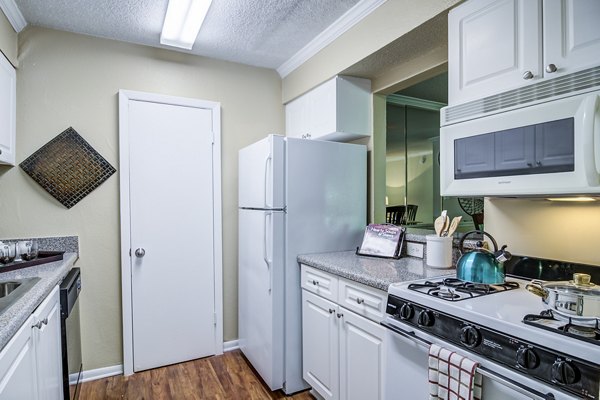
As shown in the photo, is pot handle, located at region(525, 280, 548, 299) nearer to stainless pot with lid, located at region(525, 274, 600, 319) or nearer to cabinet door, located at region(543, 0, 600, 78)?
stainless pot with lid, located at region(525, 274, 600, 319)

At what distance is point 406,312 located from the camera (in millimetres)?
1406

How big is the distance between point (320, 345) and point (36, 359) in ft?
4.67

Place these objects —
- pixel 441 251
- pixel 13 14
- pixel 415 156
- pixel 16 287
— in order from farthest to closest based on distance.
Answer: pixel 415 156, pixel 13 14, pixel 441 251, pixel 16 287

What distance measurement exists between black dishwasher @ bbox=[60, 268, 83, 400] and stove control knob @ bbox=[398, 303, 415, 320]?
1.80 m

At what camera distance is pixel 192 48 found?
275 centimetres

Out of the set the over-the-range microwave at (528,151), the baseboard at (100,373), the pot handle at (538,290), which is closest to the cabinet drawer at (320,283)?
the over-the-range microwave at (528,151)

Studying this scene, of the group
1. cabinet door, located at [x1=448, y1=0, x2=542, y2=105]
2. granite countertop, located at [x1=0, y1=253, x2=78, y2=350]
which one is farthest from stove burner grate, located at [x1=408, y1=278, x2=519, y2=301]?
granite countertop, located at [x1=0, y1=253, x2=78, y2=350]

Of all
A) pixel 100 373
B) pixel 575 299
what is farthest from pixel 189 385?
pixel 575 299

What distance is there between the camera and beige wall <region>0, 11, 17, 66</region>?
208cm

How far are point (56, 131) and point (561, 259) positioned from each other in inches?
124

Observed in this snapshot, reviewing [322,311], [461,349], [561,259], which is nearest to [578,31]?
[561,259]

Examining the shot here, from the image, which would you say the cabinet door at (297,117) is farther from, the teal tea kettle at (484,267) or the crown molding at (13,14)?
the crown molding at (13,14)

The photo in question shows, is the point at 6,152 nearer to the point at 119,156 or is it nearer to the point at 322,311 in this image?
the point at 119,156

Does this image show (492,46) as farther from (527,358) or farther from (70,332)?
(70,332)
